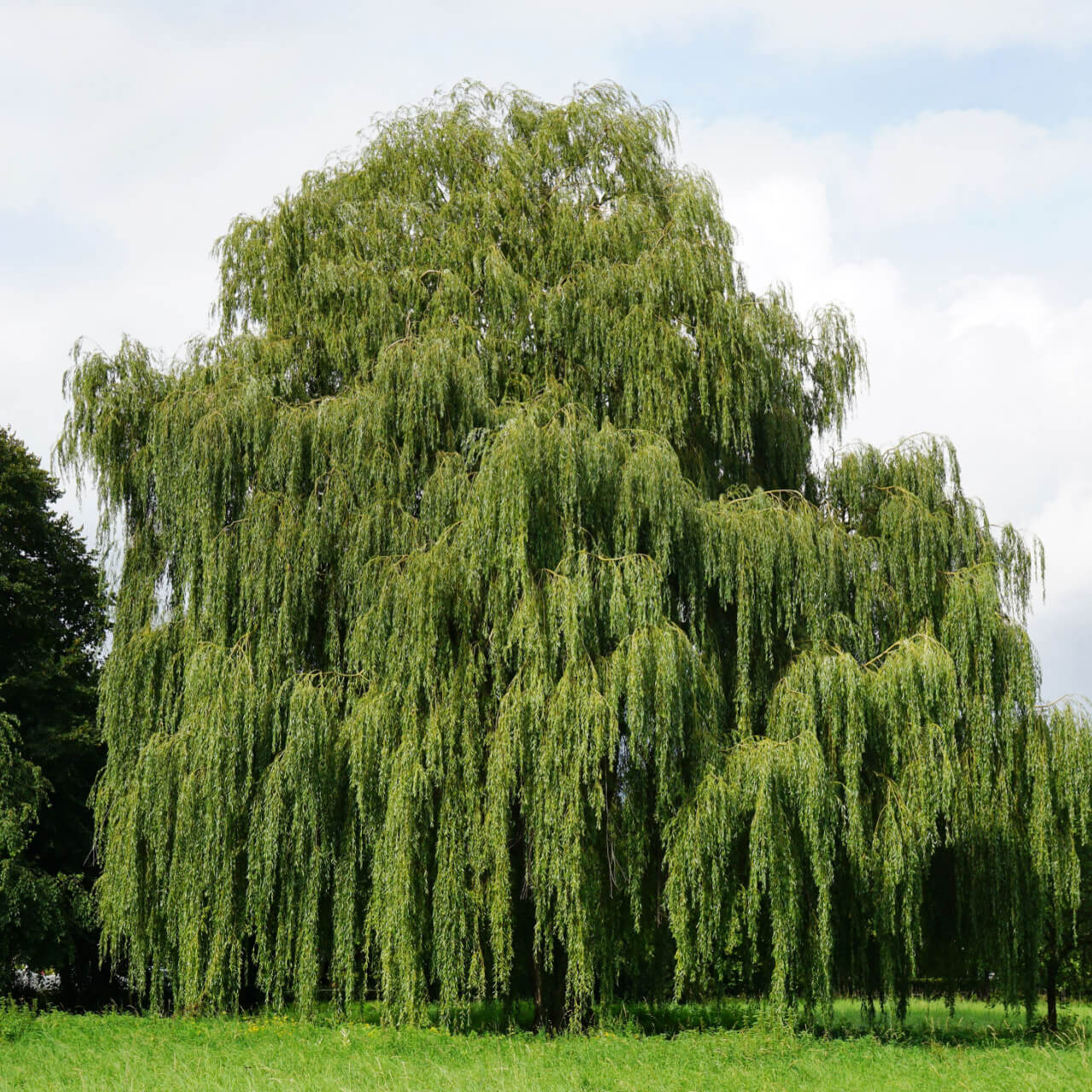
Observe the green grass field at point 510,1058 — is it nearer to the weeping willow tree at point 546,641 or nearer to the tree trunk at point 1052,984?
the weeping willow tree at point 546,641

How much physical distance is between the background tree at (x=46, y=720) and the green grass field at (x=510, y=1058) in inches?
145

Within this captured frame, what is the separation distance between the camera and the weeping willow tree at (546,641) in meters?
11.7

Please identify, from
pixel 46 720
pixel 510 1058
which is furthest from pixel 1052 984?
pixel 46 720

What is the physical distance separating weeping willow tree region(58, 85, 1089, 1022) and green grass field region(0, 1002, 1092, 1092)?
1.84ft

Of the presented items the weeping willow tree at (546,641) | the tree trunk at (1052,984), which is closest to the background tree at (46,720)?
the weeping willow tree at (546,641)

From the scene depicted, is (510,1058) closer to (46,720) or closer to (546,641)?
(546,641)

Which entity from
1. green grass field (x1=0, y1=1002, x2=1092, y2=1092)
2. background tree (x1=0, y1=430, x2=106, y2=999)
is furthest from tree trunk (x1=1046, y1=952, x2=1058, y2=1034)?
background tree (x1=0, y1=430, x2=106, y2=999)

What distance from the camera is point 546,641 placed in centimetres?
1192

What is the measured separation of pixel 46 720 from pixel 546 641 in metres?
11.5

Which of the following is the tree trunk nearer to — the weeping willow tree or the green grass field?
the green grass field

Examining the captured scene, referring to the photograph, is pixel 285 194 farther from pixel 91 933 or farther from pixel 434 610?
pixel 91 933

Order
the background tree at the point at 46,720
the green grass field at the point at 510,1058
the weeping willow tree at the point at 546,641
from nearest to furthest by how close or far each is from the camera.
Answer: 1. the green grass field at the point at 510,1058
2. the weeping willow tree at the point at 546,641
3. the background tree at the point at 46,720

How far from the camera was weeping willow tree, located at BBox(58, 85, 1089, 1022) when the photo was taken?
11734 mm

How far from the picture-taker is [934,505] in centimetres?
1443
